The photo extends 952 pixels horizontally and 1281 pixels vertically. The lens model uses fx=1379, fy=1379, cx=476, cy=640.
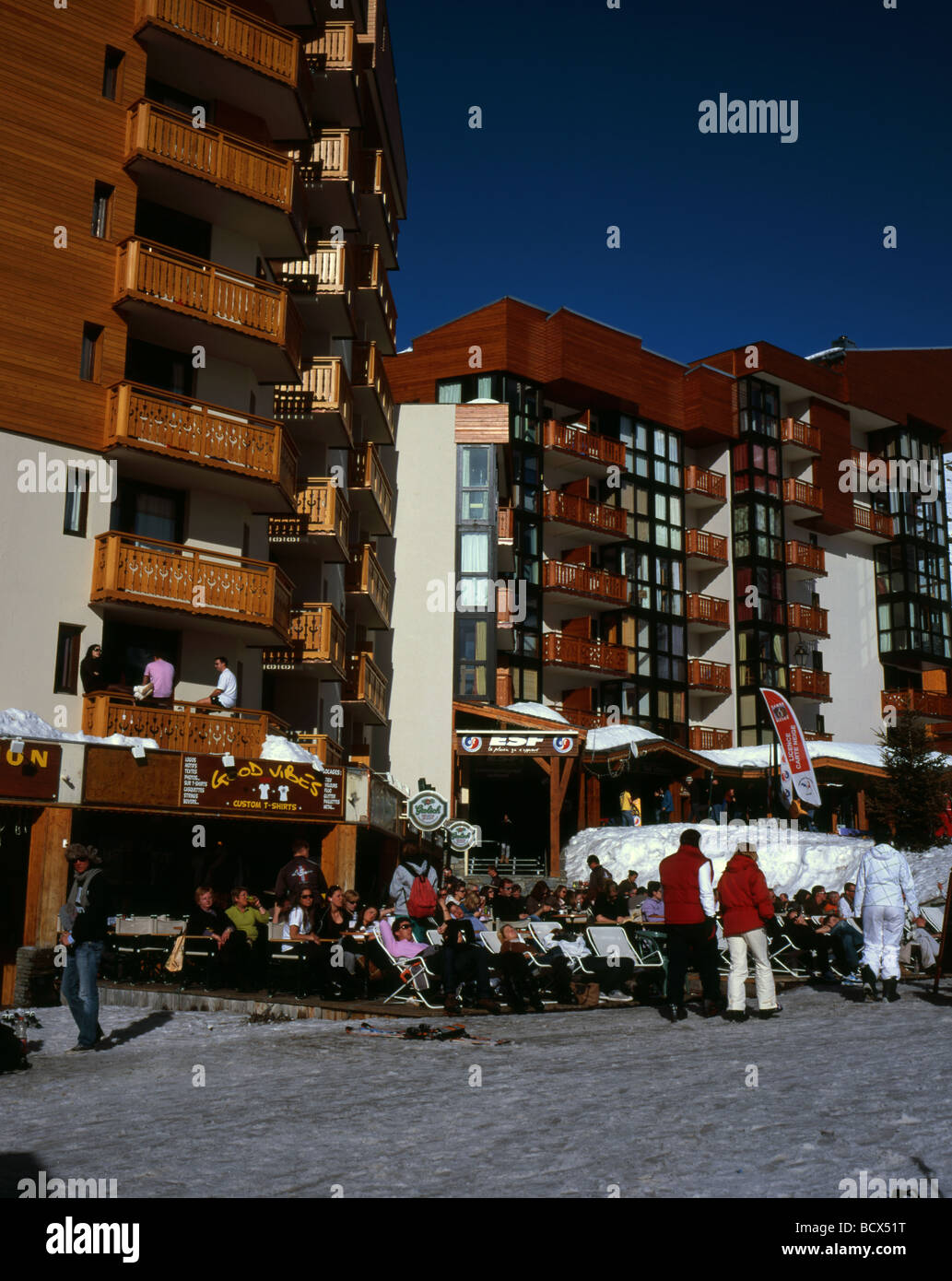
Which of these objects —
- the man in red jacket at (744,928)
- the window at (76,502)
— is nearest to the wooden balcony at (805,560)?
the window at (76,502)

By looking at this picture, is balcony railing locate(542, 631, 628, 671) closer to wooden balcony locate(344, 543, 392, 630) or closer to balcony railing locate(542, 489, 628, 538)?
balcony railing locate(542, 489, 628, 538)

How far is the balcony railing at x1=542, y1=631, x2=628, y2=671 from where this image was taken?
46000mm

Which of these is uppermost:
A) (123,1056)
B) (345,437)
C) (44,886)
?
(345,437)

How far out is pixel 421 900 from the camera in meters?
17.6

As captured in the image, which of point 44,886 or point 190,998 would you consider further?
point 44,886

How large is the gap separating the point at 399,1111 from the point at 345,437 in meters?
22.6

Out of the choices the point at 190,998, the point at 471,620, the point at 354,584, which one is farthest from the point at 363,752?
the point at 190,998

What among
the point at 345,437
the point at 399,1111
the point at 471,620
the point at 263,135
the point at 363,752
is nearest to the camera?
the point at 399,1111

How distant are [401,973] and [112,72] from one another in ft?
53.9

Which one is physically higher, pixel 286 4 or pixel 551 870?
pixel 286 4

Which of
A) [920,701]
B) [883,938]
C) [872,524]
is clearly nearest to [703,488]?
[872,524]

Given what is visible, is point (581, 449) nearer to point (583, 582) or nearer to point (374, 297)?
point (583, 582)

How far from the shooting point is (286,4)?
89.4ft

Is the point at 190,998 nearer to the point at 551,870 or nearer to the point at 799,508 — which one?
the point at 551,870
